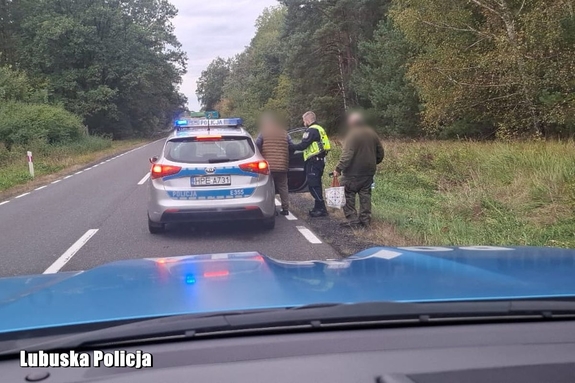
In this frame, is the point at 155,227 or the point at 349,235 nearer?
the point at 349,235

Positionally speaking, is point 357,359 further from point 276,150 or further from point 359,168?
point 276,150

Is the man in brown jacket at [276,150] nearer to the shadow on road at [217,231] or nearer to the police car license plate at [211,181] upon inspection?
the shadow on road at [217,231]

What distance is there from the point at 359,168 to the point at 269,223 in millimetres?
1627

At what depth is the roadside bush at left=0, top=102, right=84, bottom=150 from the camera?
3095 cm

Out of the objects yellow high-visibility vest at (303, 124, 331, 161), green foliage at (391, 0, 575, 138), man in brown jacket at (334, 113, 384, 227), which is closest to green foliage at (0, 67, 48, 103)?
green foliage at (391, 0, 575, 138)

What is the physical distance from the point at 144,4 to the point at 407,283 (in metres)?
75.5

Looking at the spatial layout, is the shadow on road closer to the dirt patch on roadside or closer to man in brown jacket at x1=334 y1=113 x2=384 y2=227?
the dirt patch on roadside

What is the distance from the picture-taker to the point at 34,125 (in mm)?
33438

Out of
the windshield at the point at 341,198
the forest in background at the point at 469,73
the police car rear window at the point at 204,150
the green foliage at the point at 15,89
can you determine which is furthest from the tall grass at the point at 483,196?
the green foliage at the point at 15,89

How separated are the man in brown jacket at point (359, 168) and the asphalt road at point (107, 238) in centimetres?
85

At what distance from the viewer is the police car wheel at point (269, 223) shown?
9281 mm

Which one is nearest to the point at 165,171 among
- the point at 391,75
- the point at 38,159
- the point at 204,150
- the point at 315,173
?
the point at 204,150

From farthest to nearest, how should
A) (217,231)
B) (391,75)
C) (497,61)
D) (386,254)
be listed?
(391,75), (497,61), (217,231), (386,254)

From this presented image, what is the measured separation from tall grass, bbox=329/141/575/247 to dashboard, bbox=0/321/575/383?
18.7ft
